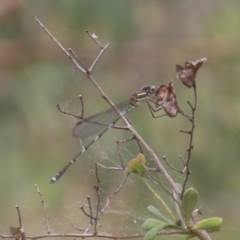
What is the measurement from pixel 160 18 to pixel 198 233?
11.5 feet

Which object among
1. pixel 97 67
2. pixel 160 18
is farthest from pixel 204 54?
pixel 97 67

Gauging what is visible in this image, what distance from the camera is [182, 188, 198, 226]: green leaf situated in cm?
65

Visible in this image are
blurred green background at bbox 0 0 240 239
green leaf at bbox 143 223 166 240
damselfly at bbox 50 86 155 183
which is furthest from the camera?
blurred green background at bbox 0 0 240 239

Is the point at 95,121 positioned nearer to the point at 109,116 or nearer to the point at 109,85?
the point at 109,116

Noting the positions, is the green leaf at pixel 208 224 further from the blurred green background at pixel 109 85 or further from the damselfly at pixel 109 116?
the blurred green background at pixel 109 85

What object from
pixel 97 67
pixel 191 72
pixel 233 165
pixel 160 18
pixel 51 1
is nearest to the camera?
pixel 191 72

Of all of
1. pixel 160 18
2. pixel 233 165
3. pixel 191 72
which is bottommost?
pixel 191 72

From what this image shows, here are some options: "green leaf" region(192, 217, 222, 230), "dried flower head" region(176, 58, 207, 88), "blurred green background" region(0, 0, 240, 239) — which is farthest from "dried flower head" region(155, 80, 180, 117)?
"blurred green background" region(0, 0, 240, 239)

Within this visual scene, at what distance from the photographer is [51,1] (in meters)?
3.64

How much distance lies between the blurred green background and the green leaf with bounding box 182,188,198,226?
7.19 feet

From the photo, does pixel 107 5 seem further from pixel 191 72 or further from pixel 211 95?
pixel 191 72

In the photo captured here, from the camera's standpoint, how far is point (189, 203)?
656 mm

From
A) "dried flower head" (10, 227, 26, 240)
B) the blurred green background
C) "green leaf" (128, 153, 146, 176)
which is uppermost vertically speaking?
the blurred green background

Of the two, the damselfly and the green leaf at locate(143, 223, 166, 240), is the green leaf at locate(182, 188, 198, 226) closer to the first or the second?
the green leaf at locate(143, 223, 166, 240)
